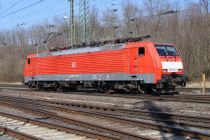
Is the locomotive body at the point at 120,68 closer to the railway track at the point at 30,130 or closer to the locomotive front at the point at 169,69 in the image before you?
the locomotive front at the point at 169,69

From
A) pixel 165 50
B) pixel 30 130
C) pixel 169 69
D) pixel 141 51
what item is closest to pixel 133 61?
pixel 141 51

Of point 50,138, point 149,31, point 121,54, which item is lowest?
point 50,138

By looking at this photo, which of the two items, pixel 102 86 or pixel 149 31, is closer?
pixel 102 86

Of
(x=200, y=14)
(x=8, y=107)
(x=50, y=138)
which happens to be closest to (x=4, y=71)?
(x=200, y=14)

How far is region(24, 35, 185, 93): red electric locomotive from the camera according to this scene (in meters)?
23.6

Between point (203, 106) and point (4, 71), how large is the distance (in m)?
64.4

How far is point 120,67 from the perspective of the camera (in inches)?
1011

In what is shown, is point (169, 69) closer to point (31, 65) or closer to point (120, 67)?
point (120, 67)

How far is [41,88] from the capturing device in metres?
36.5

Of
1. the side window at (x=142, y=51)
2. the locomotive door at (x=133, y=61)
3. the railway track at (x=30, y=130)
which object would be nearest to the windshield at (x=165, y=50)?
the side window at (x=142, y=51)

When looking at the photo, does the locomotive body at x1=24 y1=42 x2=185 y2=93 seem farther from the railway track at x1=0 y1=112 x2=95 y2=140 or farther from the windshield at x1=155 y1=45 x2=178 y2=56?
the railway track at x1=0 y1=112 x2=95 y2=140

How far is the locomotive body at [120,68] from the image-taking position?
23.6 m

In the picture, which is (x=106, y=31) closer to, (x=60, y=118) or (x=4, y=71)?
(x=4, y=71)

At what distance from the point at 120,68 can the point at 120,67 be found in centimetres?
6
